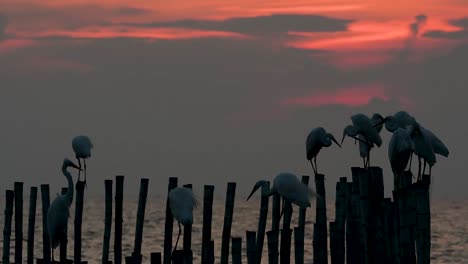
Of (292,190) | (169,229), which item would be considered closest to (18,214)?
(169,229)

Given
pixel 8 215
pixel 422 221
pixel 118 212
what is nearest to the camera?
pixel 422 221

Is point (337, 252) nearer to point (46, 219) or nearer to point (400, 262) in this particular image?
point (400, 262)

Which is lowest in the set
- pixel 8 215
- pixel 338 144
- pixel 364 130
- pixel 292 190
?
pixel 8 215

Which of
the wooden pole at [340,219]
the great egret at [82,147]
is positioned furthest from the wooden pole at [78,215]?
the wooden pole at [340,219]

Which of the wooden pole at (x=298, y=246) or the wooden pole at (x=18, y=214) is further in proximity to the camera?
the wooden pole at (x=18, y=214)

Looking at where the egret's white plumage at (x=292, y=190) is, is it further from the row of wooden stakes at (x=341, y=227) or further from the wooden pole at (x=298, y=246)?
the wooden pole at (x=298, y=246)

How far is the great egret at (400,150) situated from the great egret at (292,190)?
1.52 metres

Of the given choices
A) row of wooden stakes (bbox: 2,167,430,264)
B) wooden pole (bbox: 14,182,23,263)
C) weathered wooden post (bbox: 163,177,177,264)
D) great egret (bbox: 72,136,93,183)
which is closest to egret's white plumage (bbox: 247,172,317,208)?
row of wooden stakes (bbox: 2,167,430,264)

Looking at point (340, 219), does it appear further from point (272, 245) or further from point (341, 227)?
point (272, 245)

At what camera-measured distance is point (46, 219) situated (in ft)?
60.1

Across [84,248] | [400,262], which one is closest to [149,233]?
[84,248]

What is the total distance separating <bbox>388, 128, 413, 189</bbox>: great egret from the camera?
617 inches

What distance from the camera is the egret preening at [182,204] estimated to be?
16469 millimetres

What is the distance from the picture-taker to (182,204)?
16.6m
